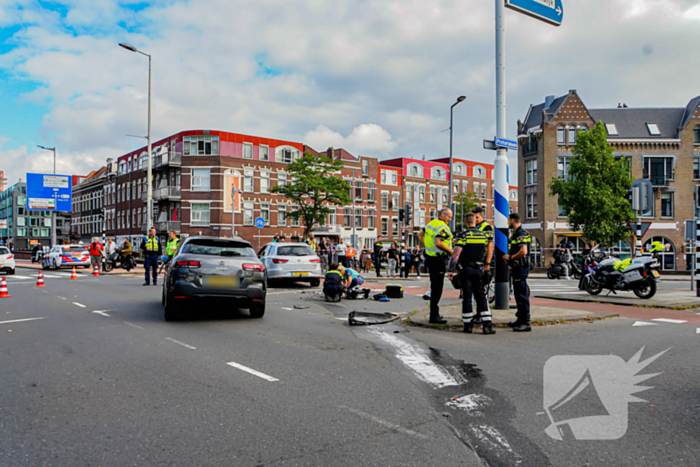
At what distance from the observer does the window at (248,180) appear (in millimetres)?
53562

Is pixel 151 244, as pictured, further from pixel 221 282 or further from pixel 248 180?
pixel 248 180

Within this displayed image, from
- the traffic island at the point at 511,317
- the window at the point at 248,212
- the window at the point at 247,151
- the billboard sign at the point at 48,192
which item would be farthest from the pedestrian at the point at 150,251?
the window at the point at 247,151

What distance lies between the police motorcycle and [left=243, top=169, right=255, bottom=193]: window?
44262mm

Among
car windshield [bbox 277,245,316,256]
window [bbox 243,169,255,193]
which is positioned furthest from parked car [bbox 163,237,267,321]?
window [bbox 243,169,255,193]

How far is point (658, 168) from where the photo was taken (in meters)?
43.3

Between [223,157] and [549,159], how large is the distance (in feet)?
104

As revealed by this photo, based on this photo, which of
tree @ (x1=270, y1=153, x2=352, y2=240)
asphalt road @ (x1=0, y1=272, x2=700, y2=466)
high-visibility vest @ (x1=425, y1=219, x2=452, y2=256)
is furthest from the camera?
tree @ (x1=270, y1=153, x2=352, y2=240)

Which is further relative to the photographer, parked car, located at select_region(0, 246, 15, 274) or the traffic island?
parked car, located at select_region(0, 246, 15, 274)

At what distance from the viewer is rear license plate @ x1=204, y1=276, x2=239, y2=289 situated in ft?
28.1

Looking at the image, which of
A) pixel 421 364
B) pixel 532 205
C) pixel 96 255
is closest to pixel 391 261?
pixel 96 255

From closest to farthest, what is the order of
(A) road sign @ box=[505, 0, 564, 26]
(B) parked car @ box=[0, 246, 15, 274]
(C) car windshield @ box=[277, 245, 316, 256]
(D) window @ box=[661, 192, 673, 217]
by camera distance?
(A) road sign @ box=[505, 0, 564, 26]
(C) car windshield @ box=[277, 245, 316, 256]
(B) parked car @ box=[0, 246, 15, 274]
(D) window @ box=[661, 192, 673, 217]

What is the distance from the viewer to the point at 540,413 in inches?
159

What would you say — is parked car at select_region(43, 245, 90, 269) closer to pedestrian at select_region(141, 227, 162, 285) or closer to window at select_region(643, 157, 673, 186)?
pedestrian at select_region(141, 227, 162, 285)

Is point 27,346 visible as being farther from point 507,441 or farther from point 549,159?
point 549,159
